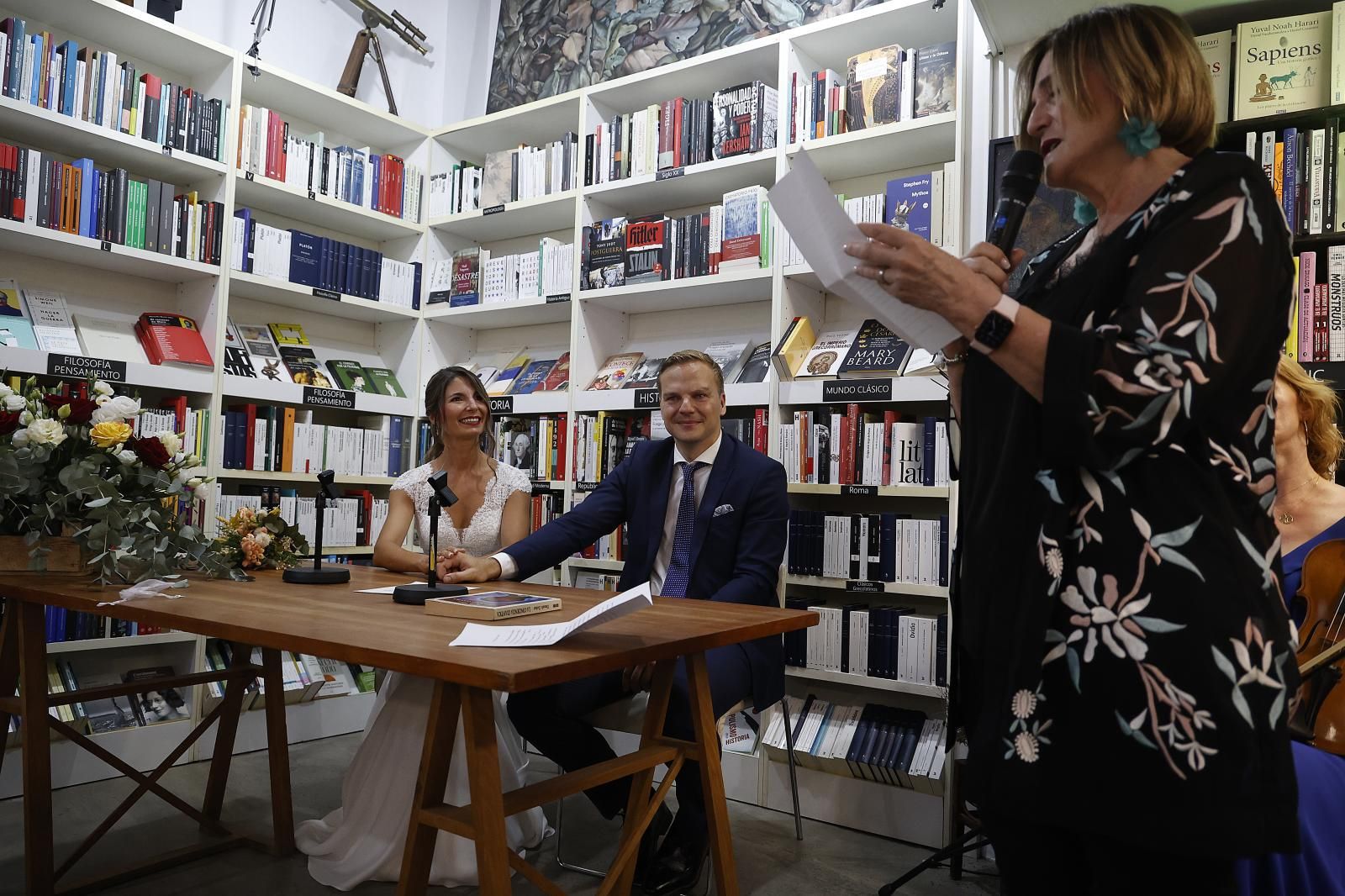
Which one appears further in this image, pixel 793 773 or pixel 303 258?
pixel 303 258

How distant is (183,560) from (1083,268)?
2.14 metres

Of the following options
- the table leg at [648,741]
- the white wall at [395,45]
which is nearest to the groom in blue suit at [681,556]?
the table leg at [648,741]

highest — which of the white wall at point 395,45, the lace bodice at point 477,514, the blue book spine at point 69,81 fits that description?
the white wall at point 395,45

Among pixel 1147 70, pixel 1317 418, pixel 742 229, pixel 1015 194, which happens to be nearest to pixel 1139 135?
pixel 1147 70

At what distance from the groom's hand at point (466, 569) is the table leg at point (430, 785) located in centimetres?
91

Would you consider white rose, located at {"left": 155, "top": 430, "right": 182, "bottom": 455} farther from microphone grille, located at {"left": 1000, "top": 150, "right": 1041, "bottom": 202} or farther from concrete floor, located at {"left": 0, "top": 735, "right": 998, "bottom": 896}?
microphone grille, located at {"left": 1000, "top": 150, "right": 1041, "bottom": 202}

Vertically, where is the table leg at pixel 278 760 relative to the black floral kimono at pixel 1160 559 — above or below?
below

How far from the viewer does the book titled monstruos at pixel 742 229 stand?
346 cm

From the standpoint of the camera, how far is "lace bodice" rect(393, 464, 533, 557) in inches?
125

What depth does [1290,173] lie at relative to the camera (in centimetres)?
237

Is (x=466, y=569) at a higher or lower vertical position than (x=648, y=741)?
higher

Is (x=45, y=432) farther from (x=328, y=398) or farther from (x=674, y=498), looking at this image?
(x=328, y=398)

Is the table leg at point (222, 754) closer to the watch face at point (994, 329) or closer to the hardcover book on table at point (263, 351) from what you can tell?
the hardcover book on table at point (263, 351)

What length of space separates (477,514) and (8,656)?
4.47ft
